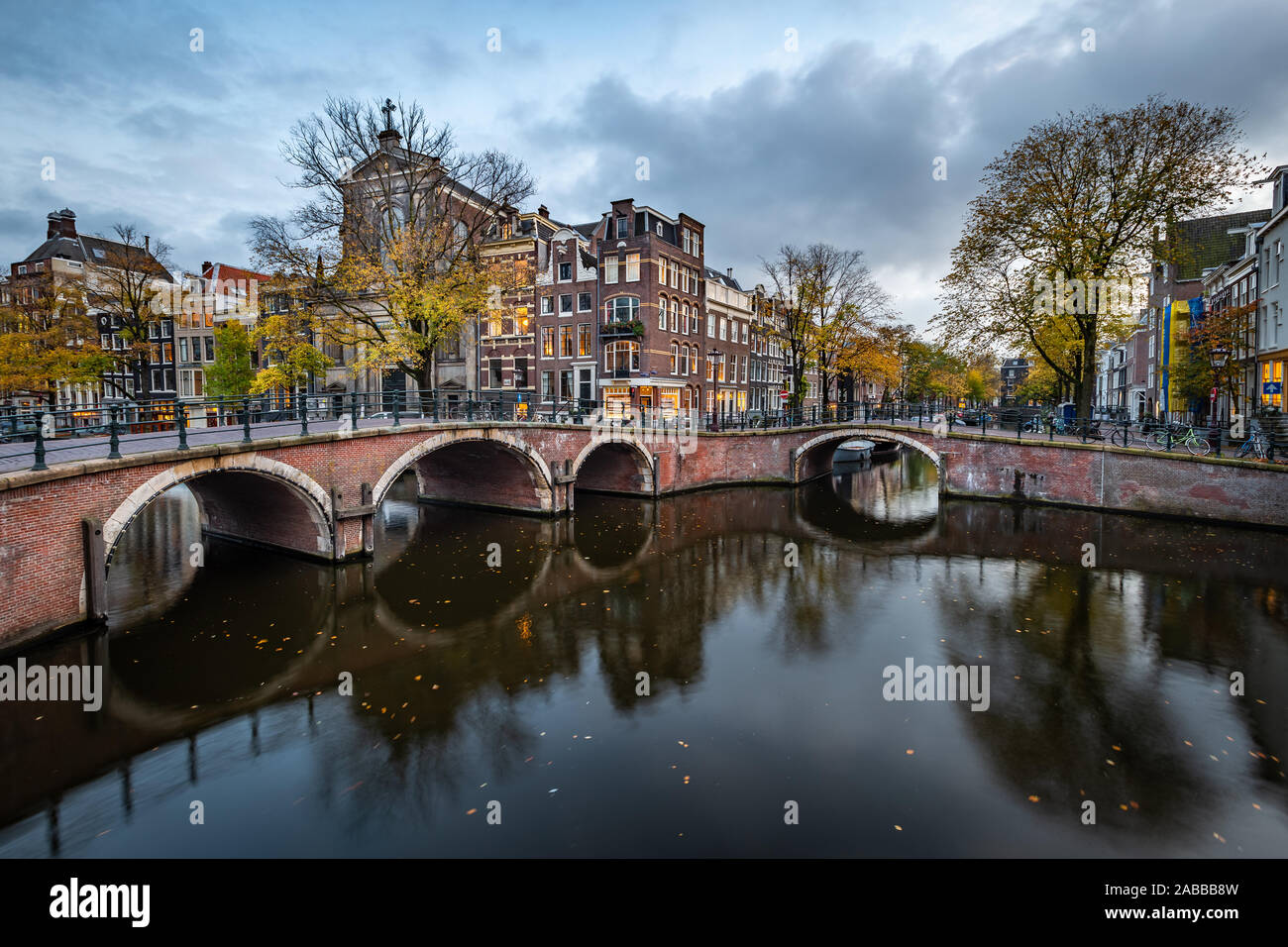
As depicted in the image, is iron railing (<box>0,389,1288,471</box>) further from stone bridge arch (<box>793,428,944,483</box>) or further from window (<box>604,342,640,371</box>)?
window (<box>604,342,640,371</box>)

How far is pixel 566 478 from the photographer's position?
2450 cm

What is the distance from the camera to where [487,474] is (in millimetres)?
25547

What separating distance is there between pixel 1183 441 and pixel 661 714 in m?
24.1

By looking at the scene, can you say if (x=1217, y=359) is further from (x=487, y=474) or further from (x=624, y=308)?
(x=487, y=474)

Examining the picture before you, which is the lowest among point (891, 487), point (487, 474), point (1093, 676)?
point (1093, 676)

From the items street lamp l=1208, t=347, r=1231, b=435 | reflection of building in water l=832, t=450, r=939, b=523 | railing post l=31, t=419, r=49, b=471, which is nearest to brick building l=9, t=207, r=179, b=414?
railing post l=31, t=419, r=49, b=471

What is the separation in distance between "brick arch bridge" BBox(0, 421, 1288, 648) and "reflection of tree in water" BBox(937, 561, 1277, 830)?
374 inches

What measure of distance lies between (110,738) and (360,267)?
18.9 metres

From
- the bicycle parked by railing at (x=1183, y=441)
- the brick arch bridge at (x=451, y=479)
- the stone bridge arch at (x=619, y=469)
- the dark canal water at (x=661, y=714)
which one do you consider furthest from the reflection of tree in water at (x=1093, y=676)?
the stone bridge arch at (x=619, y=469)

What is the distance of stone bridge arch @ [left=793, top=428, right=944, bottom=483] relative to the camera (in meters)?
29.3

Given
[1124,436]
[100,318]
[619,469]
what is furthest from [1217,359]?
[100,318]

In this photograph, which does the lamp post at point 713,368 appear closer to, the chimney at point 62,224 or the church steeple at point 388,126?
the church steeple at point 388,126

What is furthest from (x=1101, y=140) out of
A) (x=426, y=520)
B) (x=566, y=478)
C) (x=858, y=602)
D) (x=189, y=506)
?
(x=189, y=506)
